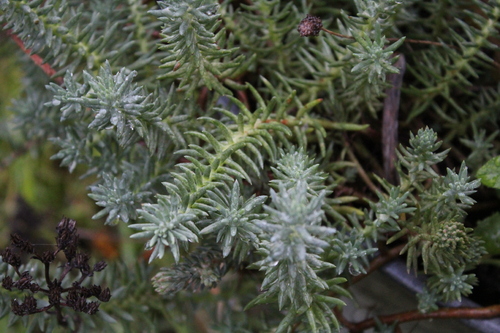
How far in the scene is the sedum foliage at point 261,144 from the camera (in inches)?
30.0

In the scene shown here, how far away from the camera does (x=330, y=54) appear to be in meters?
1.04

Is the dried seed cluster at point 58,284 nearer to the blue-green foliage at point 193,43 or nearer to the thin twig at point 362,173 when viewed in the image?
the blue-green foliage at point 193,43

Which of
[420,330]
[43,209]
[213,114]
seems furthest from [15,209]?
[420,330]

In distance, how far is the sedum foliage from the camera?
30.0 inches

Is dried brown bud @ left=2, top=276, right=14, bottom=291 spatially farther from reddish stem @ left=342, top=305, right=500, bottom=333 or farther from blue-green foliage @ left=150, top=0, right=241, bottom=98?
reddish stem @ left=342, top=305, right=500, bottom=333

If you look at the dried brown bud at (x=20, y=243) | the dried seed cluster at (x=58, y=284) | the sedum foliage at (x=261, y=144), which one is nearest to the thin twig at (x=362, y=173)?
the sedum foliage at (x=261, y=144)

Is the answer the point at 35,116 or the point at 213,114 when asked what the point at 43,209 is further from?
the point at 213,114

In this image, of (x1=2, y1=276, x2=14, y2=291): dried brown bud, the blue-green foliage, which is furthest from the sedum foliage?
(x1=2, y1=276, x2=14, y2=291): dried brown bud

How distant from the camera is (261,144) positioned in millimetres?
850

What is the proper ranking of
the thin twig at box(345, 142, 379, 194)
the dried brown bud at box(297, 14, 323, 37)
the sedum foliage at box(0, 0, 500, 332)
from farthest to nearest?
the thin twig at box(345, 142, 379, 194) → the dried brown bud at box(297, 14, 323, 37) → the sedum foliage at box(0, 0, 500, 332)

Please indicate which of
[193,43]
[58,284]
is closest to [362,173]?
[193,43]

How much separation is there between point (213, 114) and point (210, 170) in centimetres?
25

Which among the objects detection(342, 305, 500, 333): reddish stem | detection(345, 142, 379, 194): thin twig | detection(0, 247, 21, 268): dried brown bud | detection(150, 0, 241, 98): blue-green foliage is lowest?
detection(342, 305, 500, 333): reddish stem

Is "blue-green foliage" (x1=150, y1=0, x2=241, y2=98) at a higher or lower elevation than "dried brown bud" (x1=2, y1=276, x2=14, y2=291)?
higher
